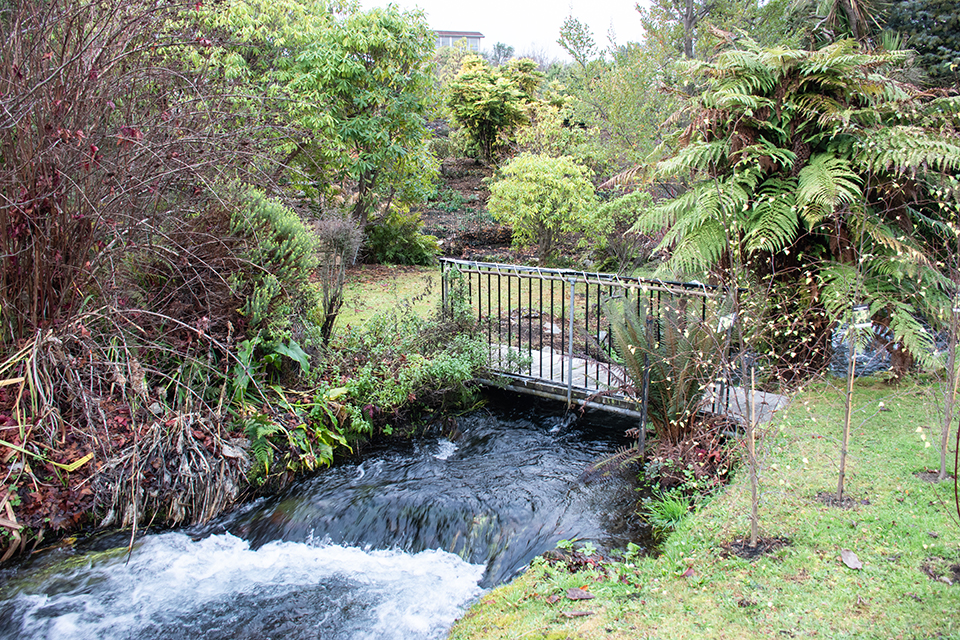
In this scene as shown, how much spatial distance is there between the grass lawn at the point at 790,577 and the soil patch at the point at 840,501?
0.04m

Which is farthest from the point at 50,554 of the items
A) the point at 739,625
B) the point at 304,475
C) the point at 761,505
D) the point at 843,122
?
the point at 843,122

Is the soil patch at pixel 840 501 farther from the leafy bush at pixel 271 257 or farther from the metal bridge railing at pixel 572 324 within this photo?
the leafy bush at pixel 271 257

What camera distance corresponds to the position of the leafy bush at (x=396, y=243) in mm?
13758

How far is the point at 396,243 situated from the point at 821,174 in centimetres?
1025

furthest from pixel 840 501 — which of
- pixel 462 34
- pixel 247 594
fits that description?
pixel 462 34

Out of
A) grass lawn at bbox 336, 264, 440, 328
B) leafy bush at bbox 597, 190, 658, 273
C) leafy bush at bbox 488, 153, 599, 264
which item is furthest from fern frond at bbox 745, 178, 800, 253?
leafy bush at bbox 488, 153, 599, 264

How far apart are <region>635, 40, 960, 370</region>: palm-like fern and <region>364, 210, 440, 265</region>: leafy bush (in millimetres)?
9061

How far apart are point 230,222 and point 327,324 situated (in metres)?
1.43

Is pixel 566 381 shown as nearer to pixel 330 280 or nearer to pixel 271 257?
pixel 330 280

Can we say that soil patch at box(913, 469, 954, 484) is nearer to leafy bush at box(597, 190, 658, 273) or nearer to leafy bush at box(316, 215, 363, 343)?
leafy bush at box(316, 215, 363, 343)

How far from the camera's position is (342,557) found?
4023 millimetres

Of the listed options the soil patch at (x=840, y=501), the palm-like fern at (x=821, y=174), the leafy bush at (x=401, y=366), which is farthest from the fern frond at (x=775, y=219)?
the leafy bush at (x=401, y=366)

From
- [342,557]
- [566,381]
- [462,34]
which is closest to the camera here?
[342,557]

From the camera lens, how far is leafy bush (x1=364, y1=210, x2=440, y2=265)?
13758 millimetres
